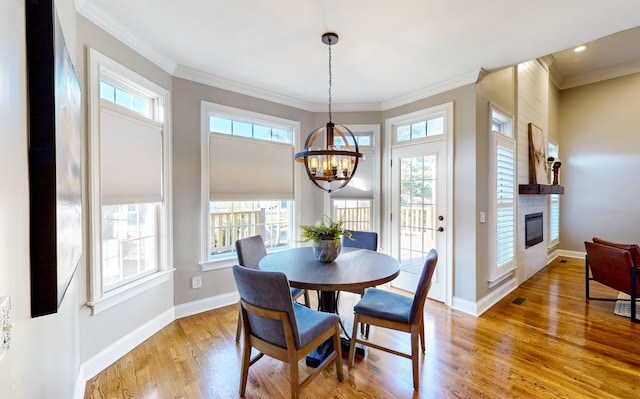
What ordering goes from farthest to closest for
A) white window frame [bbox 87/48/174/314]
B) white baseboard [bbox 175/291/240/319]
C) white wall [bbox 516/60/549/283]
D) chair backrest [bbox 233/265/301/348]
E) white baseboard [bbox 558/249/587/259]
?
white baseboard [bbox 558/249/587/259] < white wall [bbox 516/60/549/283] < white baseboard [bbox 175/291/240/319] < white window frame [bbox 87/48/174/314] < chair backrest [bbox 233/265/301/348]

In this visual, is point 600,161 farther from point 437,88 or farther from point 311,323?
point 311,323

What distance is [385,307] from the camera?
2125 millimetres

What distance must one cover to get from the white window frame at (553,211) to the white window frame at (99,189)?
6288mm

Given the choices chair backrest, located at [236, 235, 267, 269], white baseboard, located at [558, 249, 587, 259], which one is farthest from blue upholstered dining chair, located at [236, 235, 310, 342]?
white baseboard, located at [558, 249, 587, 259]

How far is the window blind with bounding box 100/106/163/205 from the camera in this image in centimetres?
218

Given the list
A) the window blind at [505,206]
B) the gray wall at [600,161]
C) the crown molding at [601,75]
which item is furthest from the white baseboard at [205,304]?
the crown molding at [601,75]

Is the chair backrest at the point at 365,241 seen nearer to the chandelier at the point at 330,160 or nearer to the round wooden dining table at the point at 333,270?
the round wooden dining table at the point at 333,270

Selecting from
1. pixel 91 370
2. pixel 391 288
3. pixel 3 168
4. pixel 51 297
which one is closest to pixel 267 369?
pixel 91 370

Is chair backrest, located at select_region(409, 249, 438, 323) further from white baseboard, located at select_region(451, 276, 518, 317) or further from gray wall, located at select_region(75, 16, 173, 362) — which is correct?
gray wall, located at select_region(75, 16, 173, 362)

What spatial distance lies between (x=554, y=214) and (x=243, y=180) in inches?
240

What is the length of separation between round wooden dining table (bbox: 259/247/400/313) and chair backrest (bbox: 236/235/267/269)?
0.89 feet

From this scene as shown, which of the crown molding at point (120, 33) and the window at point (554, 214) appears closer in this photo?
the crown molding at point (120, 33)

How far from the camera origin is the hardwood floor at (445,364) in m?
1.92

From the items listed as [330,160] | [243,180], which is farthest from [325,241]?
[243,180]
